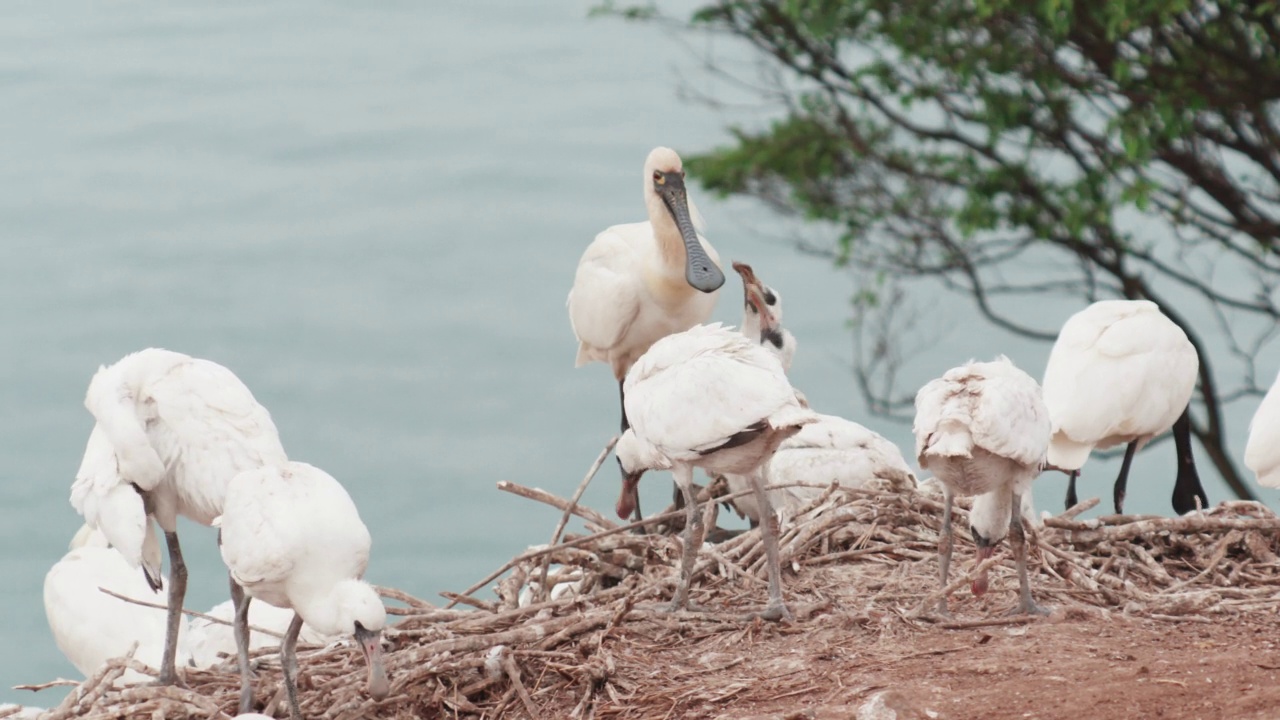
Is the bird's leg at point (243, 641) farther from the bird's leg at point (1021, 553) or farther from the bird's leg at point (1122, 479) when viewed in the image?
the bird's leg at point (1122, 479)

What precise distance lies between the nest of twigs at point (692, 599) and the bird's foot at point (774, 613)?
0.04 meters

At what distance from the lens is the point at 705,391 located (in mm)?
6371

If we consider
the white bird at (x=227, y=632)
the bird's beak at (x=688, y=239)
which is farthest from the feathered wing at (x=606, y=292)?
→ the white bird at (x=227, y=632)

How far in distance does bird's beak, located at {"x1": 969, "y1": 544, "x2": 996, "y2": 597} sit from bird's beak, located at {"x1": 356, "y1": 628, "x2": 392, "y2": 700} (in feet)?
7.32

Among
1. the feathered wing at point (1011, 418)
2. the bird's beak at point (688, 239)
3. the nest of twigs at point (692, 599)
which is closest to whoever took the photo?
the feathered wing at point (1011, 418)

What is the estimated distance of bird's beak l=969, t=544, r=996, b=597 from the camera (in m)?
6.92

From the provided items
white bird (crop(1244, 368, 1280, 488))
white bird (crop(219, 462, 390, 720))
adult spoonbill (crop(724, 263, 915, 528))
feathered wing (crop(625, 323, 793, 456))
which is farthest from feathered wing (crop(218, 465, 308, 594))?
white bird (crop(1244, 368, 1280, 488))

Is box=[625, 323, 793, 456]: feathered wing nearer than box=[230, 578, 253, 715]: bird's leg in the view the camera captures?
Yes

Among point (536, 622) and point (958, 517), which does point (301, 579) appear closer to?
point (536, 622)

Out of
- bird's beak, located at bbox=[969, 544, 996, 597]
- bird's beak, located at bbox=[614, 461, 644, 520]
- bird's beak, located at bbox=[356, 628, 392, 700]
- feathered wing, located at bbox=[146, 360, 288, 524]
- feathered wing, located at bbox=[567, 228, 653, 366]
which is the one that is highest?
feathered wing, located at bbox=[146, 360, 288, 524]

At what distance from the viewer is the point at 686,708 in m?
6.24

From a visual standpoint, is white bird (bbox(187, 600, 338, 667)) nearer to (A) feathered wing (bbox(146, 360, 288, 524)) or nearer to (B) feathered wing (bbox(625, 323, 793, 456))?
(A) feathered wing (bbox(146, 360, 288, 524))

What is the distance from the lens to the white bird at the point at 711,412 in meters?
6.27

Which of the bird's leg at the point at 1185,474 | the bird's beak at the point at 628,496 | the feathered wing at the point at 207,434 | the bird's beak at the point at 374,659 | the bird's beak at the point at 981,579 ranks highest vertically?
the feathered wing at the point at 207,434
